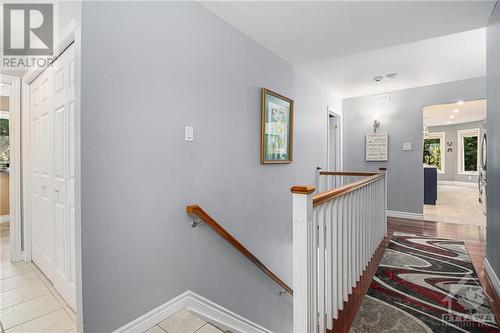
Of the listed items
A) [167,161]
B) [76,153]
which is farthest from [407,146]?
[76,153]

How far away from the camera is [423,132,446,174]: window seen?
10.7 meters

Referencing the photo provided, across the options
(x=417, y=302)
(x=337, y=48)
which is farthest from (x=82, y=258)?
(x=337, y=48)

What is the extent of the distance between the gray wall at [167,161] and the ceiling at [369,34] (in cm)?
34

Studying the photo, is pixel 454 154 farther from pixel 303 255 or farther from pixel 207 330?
pixel 207 330

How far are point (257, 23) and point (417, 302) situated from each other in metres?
2.88

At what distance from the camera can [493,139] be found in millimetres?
2271

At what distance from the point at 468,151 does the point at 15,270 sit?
13.3m

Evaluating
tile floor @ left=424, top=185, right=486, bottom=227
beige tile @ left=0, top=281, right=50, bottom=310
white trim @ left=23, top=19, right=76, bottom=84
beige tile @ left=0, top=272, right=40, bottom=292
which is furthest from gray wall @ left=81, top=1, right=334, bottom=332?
tile floor @ left=424, top=185, right=486, bottom=227

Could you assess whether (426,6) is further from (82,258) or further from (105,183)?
(82,258)

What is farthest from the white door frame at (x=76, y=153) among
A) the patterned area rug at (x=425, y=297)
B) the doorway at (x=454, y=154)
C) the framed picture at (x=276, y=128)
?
the doorway at (x=454, y=154)

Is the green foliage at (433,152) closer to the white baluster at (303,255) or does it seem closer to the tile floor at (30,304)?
the white baluster at (303,255)

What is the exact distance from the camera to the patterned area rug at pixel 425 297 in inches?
69.7

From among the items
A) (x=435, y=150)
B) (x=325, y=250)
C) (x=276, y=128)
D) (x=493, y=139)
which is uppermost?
(x=435, y=150)

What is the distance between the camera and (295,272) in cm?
138
